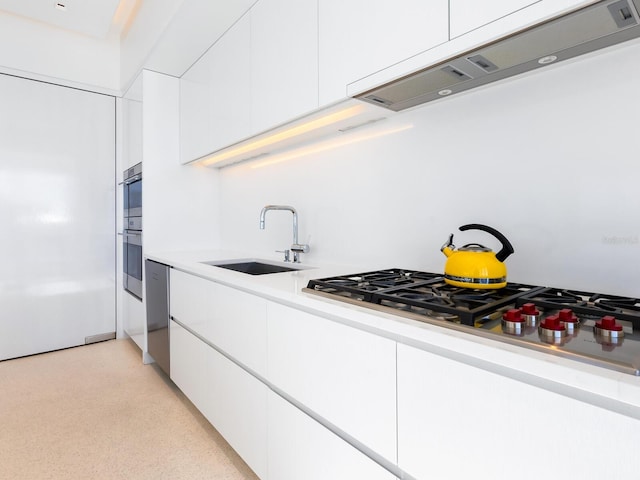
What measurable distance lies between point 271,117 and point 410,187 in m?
0.78

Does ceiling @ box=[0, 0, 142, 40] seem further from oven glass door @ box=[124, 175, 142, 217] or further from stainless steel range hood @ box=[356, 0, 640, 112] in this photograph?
stainless steel range hood @ box=[356, 0, 640, 112]

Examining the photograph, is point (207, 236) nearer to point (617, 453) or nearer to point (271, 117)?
point (271, 117)

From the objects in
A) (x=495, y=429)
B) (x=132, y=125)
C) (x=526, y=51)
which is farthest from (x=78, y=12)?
(x=495, y=429)

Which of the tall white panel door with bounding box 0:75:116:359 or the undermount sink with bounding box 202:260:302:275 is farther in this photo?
the tall white panel door with bounding box 0:75:116:359

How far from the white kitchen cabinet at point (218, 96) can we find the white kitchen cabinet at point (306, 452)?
4.80 feet

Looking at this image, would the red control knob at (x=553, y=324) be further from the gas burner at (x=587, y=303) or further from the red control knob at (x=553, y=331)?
the gas burner at (x=587, y=303)

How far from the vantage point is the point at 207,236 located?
10.2ft

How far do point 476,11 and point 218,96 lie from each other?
1755 millimetres

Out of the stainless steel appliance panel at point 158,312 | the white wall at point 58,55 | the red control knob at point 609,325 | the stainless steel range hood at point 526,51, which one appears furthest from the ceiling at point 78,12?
the red control knob at point 609,325

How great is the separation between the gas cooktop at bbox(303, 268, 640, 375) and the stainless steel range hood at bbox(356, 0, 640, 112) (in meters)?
0.69

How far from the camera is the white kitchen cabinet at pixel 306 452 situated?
98 centimetres

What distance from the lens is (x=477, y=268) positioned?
107cm

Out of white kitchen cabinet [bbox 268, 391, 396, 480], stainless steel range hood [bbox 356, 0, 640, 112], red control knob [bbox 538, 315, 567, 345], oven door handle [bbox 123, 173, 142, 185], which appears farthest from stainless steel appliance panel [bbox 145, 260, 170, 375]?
red control knob [bbox 538, 315, 567, 345]

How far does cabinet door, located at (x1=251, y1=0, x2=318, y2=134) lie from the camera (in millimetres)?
1574
